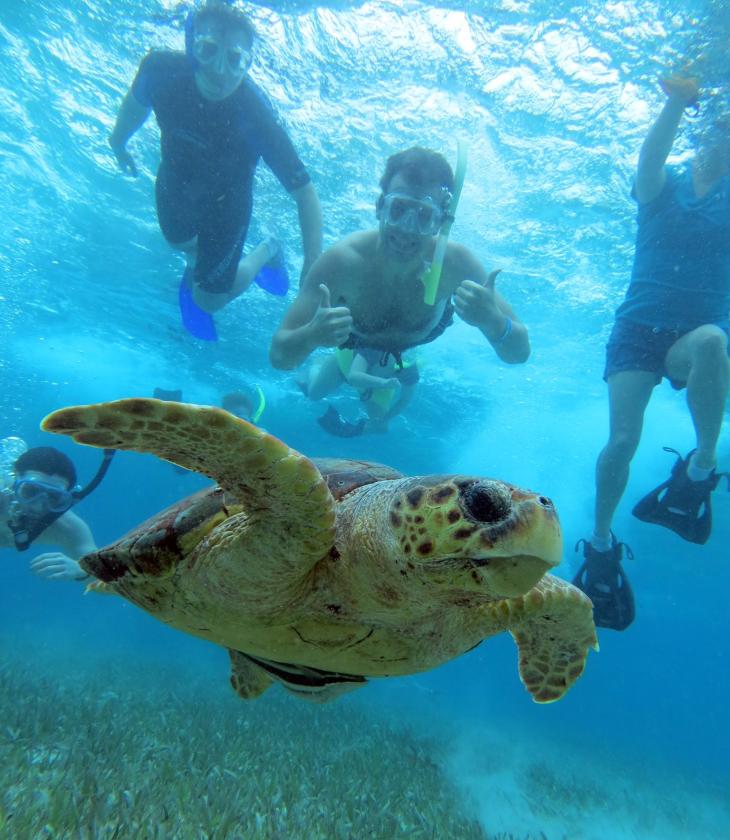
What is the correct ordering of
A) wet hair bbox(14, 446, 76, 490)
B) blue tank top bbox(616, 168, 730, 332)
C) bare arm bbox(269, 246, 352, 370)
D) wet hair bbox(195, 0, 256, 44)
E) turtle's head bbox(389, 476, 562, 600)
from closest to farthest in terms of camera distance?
turtle's head bbox(389, 476, 562, 600)
bare arm bbox(269, 246, 352, 370)
blue tank top bbox(616, 168, 730, 332)
wet hair bbox(195, 0, 256, 44)
wet hair bbox(14, 446, 76, 490)

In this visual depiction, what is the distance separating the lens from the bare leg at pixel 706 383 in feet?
14.8

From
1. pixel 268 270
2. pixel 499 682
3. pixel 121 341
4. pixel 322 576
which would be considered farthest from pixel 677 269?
pixel 499 682

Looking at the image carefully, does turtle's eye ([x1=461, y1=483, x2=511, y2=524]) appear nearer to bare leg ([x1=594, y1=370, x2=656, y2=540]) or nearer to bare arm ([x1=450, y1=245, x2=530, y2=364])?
bare arm ([x1=450, y1=245, x2=530, y2=364])

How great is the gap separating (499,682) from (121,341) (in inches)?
2019

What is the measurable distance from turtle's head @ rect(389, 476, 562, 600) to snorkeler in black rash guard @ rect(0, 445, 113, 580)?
482cm

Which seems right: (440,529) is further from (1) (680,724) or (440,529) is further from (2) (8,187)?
(1) (680,724)

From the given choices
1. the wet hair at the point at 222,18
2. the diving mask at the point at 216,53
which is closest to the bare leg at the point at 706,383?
the diving mask at the point at 216,53

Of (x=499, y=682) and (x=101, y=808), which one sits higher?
(x=101, y=808)

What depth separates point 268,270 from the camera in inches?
382

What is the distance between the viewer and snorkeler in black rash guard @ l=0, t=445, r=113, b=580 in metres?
6.08

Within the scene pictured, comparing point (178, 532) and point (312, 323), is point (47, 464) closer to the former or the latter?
point (312, 323)

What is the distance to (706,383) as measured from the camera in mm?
4555

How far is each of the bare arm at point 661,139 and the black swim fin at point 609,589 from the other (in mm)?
3919

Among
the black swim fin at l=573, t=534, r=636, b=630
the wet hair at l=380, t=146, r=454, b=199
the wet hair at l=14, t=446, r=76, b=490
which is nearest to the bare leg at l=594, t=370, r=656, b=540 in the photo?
the black swim fin at l=573, t=534, r=636, b=630
